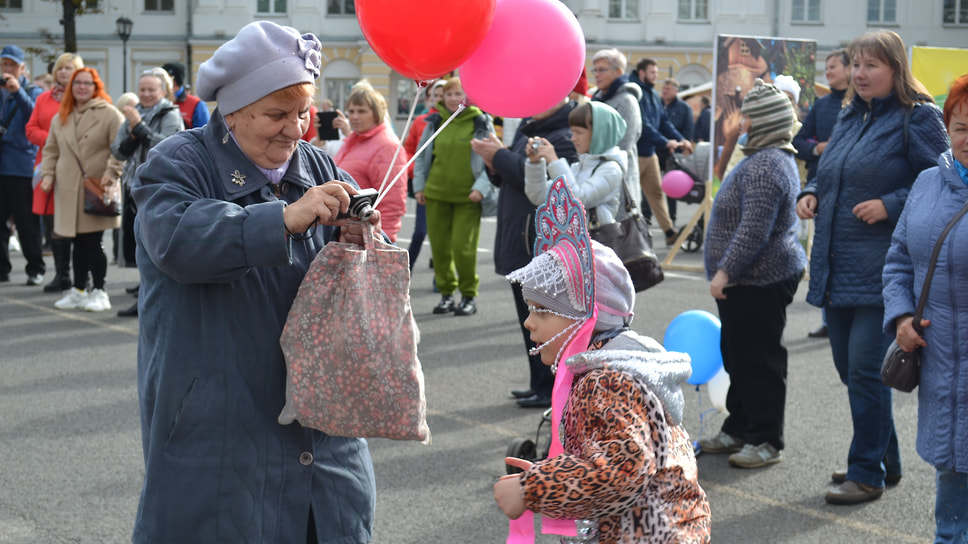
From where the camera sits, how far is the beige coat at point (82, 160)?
358 inches

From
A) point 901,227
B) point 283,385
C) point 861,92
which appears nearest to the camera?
point 283,385

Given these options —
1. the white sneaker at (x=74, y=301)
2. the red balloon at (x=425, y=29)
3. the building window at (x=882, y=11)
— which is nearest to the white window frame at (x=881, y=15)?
the building window at (x=882, y=11)

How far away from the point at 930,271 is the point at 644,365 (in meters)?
1.59

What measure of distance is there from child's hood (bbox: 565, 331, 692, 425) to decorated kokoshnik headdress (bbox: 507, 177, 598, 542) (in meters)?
0.06

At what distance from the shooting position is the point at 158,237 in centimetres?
229

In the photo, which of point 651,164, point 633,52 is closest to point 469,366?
point 651,164

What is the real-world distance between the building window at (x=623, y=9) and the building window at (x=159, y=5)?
16758 mm

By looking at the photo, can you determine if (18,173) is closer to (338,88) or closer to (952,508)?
(952,508)

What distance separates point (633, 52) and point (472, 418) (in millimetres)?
37493

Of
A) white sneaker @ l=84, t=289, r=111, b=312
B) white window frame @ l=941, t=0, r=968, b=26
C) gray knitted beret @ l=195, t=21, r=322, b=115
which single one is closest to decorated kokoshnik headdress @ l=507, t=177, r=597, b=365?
gray knitted beret @ l=195, t=21, r=322, b=115

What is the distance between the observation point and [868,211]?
Answer: 465 cm

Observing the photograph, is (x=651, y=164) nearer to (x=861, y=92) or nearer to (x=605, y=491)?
(x=861, y=92)

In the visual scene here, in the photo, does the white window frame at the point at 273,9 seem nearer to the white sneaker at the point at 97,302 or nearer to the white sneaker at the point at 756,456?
the white sneaker at the point at 97,302

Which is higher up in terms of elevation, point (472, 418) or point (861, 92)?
point (861, 92)
